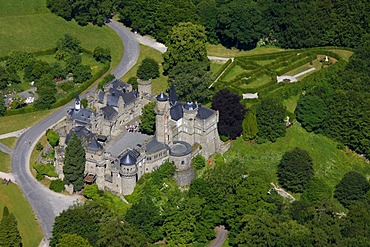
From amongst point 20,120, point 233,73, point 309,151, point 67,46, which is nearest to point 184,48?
point 233,73

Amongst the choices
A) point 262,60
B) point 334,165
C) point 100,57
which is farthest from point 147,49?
point 334,165

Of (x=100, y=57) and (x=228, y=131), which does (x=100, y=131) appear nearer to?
(x=228, y=131)

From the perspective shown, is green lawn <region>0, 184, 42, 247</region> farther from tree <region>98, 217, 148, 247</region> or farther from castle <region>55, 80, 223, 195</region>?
tree <region>98, 217, 148, 247</region>

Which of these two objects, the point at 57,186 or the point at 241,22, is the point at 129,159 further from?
the point at 241,22

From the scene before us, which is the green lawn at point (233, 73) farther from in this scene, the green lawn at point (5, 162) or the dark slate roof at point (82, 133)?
the green lawn at point (5, 162)

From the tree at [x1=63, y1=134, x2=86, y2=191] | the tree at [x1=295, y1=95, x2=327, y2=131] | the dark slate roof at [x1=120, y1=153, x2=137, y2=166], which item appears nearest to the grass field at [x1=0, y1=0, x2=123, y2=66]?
the tree at [x1=295, y1=95, x2=327, y2=131]
